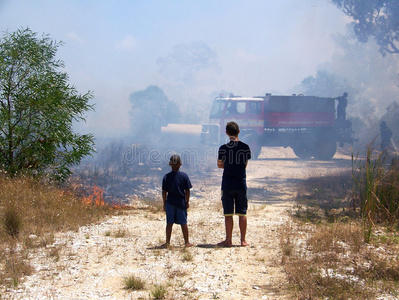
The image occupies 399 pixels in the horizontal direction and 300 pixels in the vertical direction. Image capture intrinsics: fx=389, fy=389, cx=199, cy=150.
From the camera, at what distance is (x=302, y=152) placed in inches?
774

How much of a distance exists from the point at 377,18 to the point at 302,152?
1035 centimetres

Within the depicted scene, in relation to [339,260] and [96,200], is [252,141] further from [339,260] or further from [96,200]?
[339,260]

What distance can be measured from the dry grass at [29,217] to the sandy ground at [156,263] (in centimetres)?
17

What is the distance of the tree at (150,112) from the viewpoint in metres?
26.3

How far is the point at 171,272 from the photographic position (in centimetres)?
404

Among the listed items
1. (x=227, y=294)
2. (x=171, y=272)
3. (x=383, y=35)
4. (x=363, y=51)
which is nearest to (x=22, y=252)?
(x=171, y=272)

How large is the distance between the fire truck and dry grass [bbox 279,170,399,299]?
1108 centimetres

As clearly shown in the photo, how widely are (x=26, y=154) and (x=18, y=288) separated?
4738 millimetres

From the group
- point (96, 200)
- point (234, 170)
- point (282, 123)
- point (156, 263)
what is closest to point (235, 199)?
point (234, 170)

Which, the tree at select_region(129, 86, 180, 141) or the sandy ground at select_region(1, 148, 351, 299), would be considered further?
the tree at select_region(129, 86, 180, 141)

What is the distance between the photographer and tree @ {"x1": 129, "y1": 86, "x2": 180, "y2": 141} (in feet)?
86.4

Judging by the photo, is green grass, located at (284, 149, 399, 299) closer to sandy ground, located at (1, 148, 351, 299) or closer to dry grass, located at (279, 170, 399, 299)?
dry grass, located at (279, 170, 399, 299)

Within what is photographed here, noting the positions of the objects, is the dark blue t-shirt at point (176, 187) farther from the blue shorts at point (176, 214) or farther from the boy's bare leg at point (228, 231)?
the boy's bare leg at point (228, 231)
